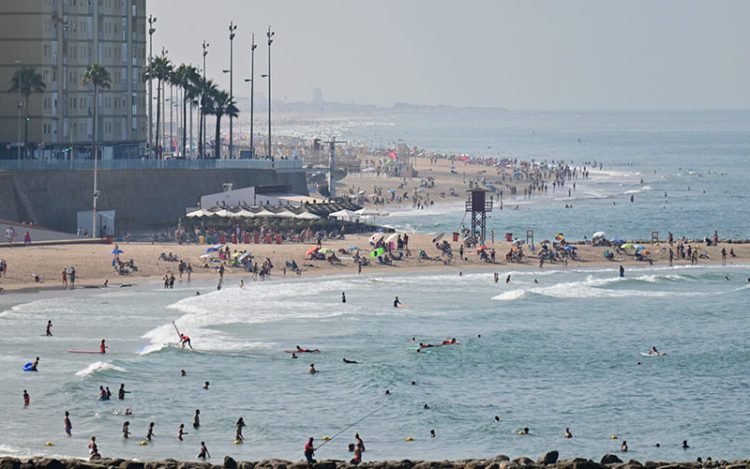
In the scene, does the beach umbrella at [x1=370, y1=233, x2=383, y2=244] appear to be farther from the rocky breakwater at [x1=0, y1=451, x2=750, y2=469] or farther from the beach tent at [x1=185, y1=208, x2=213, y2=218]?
the rocky breakwater at [x1=0, y1=451, x2=750, y2=469]

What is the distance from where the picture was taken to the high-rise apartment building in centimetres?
10381

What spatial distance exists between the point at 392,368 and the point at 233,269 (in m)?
24.4

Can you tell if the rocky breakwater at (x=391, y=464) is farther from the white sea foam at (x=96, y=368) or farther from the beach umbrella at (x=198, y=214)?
the beach umbrella at (x=198, y=214)

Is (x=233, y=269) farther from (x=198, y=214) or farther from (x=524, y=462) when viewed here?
(x=524, y=462)

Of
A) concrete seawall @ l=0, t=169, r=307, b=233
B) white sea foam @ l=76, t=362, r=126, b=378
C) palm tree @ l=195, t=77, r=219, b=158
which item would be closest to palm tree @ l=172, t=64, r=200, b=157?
palm tree @ l=195, t=77, r=219, b=158

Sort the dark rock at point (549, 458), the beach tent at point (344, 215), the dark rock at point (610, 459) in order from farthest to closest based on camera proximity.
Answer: the beach tent at point (344, 215) < the dark rock at point (610, 459) < the dark rock at point (549, 458)

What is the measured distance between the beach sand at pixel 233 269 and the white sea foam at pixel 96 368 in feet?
57.6

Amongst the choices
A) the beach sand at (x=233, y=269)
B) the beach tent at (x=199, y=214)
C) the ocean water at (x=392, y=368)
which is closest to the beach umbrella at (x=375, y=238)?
the beach sand at (x=233, y=269)

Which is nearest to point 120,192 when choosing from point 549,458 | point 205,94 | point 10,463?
point 205,94

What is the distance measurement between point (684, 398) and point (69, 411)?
20.8 m

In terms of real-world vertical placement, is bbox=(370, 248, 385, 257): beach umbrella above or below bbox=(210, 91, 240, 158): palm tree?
below

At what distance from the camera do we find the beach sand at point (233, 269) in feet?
256

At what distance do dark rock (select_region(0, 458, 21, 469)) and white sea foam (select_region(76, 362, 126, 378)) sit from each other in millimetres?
14007

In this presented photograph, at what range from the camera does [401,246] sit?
91.0 metres
